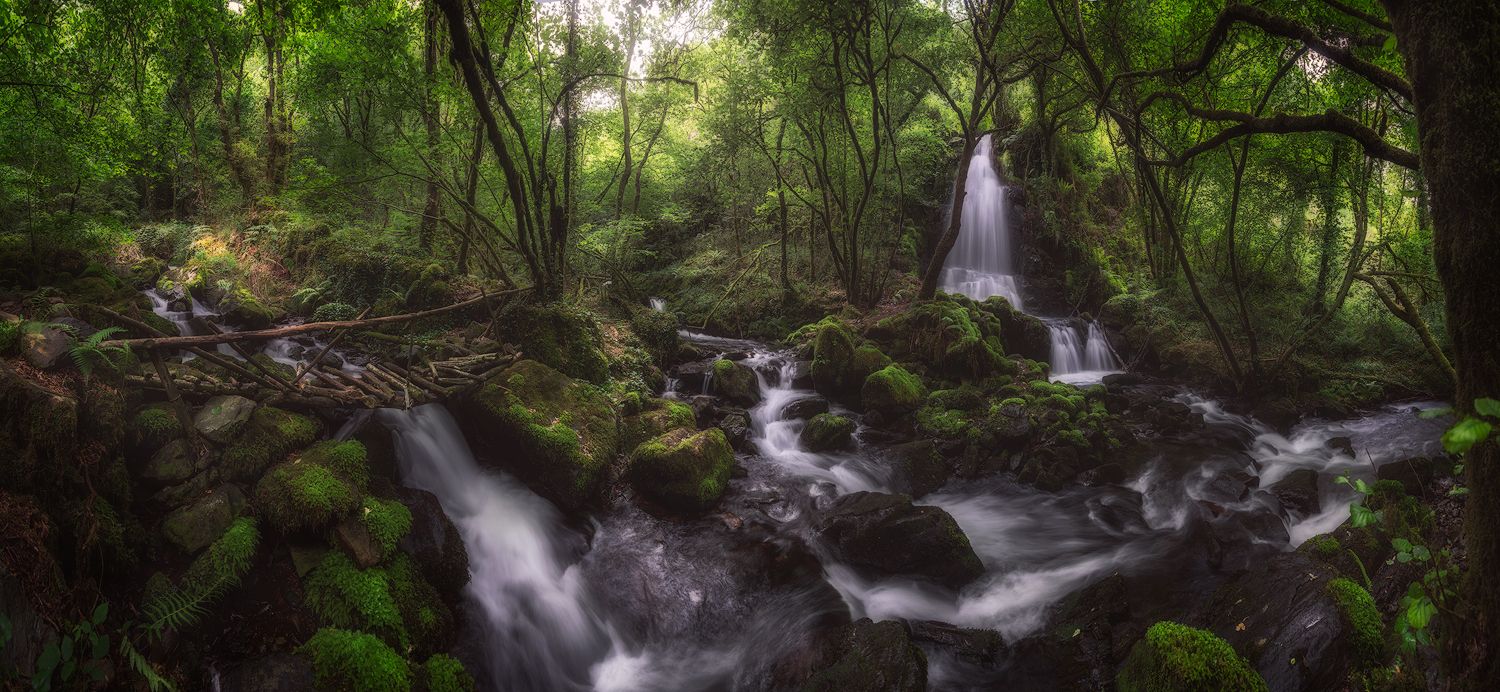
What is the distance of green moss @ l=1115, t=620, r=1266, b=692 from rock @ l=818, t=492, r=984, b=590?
228 centimetres

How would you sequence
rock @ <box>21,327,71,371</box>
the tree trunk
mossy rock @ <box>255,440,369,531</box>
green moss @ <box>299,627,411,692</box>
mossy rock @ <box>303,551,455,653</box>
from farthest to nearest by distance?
mossy rock @ <box>255,440,369,531</box> → mossy rock @ <box>303,551,455,653</box> → rock @ <box>21,327,71,371</box> → green moss @ <box>299,627,411,692</box> → the tree trunk

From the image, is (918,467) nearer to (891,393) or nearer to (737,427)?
(891,393)

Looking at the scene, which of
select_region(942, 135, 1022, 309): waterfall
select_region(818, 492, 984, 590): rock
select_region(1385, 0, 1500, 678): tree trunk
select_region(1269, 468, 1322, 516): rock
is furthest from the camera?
select_region(942, 135, 1022, 309): waterfall

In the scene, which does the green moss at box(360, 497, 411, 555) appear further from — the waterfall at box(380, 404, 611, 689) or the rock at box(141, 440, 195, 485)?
the rock at box(141, 440, 195, 485)

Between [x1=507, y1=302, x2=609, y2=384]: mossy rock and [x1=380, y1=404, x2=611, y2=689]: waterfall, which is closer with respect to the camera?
[x1=380, y1=404, x2=611, y2=689]: waterfall

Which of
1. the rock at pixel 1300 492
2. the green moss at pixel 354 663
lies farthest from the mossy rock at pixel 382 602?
the rock at pixel 1300 492

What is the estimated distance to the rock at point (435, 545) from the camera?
536cm

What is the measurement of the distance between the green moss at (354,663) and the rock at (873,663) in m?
2.87

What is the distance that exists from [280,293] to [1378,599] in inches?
594

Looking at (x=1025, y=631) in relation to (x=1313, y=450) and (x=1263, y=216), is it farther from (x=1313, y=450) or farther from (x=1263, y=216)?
(x=1263, y=216)

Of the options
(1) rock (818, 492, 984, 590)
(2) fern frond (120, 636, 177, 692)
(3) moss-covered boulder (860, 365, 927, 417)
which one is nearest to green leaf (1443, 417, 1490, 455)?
(2) fern frond (120, 636, 177, 692)

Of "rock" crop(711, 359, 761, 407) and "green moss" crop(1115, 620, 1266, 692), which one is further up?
"rock" crop(711, 359, 761, 407)

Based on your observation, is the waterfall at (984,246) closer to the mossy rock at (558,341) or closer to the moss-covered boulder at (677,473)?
the mossy rock at (558,341)

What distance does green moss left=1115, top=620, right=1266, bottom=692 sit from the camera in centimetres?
378
